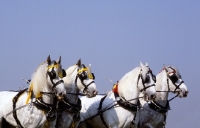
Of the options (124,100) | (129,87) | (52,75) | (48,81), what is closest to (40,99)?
(48,81)

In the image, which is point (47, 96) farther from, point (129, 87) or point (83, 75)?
point (129, 87)

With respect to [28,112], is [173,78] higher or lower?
higher

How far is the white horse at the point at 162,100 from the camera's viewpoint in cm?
1234

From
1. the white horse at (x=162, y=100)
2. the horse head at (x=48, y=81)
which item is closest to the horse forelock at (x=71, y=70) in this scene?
the horse head at (x=48, y=81)

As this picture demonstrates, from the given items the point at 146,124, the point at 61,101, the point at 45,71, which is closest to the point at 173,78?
the point at 146,124

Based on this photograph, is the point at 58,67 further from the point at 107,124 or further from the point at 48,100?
the point at 107,124

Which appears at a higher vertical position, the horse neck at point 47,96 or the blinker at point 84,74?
the blinker at point 84,74

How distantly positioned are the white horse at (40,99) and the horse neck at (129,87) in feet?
5.96

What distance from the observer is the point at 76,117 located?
1138 cm

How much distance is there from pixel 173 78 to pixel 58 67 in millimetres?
3665

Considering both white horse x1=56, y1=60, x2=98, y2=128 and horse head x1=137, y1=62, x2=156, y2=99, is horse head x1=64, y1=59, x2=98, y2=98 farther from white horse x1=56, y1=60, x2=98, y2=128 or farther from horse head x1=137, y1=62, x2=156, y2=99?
horse head x1=137, y1=62, x2=156, y2=99

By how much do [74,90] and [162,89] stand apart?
8.21 feet

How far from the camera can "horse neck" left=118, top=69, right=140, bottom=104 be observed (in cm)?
1141

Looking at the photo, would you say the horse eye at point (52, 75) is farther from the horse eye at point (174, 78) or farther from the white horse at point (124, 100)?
the horse eye at point (174, 78)
